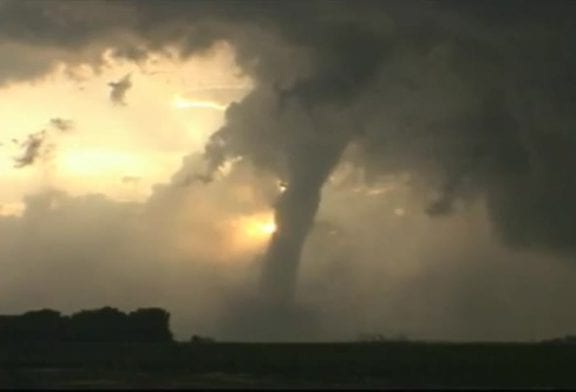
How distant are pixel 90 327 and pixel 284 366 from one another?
194ft

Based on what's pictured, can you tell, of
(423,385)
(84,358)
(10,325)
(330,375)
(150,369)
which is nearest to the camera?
(423,385)

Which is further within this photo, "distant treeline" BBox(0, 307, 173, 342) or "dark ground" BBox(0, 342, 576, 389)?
"distant treeline" BBox(0, 307, 173, 342)

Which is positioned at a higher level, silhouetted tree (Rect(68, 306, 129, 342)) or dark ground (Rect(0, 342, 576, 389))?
silhouetted tree (Rect(68, 306, 129, 342))

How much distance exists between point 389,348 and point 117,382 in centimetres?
6223

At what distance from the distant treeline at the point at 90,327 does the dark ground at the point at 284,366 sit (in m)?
6.45

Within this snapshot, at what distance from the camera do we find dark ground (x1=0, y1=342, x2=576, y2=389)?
3285 inches

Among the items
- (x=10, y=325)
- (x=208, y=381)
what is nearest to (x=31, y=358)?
(x=10, y=325)

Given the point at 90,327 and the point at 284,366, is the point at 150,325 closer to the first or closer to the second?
the point at 90,327

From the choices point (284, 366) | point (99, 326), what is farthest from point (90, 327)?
point (284, 366)

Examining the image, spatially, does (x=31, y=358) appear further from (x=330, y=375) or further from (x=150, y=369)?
(x=330, y=375)

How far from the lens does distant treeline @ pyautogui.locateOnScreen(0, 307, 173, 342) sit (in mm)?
158375

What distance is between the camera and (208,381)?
86438 mm

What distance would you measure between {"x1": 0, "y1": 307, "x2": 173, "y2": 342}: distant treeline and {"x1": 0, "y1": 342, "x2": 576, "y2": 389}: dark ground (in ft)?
21.1

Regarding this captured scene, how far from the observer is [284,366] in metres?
110
